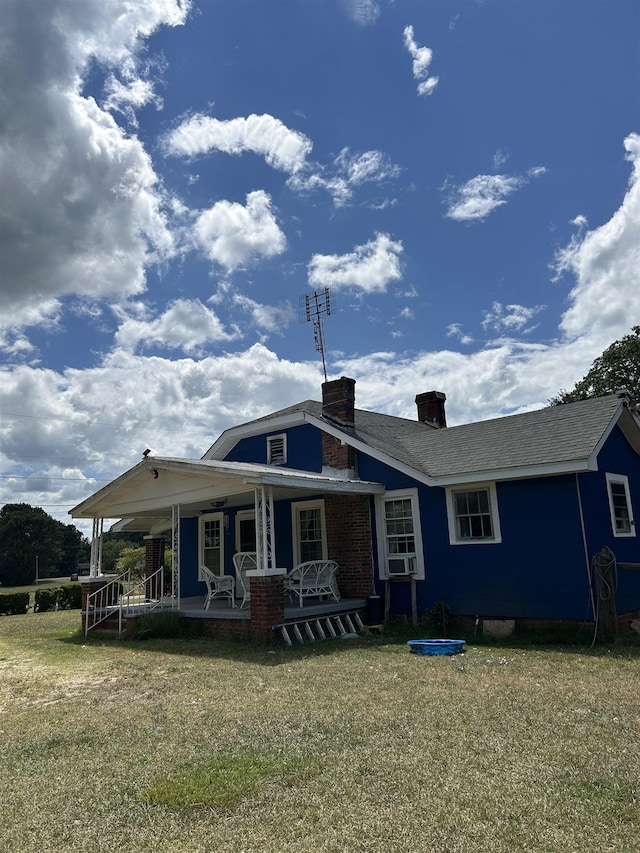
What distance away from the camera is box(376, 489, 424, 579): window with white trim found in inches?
478

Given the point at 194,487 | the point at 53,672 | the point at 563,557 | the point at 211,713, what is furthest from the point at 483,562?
the point at 53,672

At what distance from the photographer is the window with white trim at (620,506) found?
1138cm

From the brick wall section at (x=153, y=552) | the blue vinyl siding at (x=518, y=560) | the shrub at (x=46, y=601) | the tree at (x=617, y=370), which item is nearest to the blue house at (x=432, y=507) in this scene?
the blue vinyl siding at (x=518, y=560)

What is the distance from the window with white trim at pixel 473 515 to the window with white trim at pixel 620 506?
220 cm

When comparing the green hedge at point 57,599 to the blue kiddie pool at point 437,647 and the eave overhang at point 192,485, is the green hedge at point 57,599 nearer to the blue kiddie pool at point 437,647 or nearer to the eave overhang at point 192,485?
the eave overhang at point 192,485

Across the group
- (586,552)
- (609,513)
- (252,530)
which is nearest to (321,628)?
(586,552)

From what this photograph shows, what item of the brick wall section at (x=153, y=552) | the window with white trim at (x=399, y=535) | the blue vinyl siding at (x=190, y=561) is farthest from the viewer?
the brick wall section at (x=153, y=552)

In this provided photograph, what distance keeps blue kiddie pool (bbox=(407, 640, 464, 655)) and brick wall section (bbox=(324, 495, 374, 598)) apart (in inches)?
134

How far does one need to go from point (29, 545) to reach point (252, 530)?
59.1 metres

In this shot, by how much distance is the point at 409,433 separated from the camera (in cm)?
1639

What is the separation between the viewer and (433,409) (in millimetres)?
19062

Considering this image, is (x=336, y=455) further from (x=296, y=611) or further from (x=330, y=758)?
(x=330, y=758)

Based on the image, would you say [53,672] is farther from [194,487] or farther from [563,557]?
[563,557]

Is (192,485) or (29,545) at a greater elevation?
(29,545)
